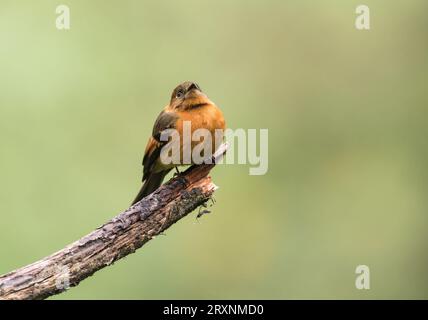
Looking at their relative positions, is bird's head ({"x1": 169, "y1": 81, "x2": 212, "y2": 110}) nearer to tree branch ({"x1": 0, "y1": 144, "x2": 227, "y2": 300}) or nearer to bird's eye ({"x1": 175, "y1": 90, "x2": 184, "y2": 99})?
bird's eye ({"x1": 175, "y1": 90, "x2": 184, "y2": 99})

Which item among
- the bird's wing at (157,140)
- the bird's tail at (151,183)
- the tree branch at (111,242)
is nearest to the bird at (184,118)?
the bird's wing at (157,140)

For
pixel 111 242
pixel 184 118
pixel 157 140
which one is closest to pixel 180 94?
pixel 184 118

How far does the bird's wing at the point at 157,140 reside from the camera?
645 cm

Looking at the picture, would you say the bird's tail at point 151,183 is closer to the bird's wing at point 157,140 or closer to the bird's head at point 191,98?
the bird's wing at point 157,140

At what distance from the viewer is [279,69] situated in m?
12.7

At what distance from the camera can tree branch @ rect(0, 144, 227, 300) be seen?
521cm

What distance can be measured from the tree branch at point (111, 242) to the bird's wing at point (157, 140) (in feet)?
1.49

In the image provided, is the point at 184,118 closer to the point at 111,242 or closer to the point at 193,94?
the point at 193,94

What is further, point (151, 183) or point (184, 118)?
point (151, 183)

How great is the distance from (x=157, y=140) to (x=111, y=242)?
1277 millimetres

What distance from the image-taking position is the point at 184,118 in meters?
6.39

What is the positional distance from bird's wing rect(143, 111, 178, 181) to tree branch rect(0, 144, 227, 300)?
455 mm
